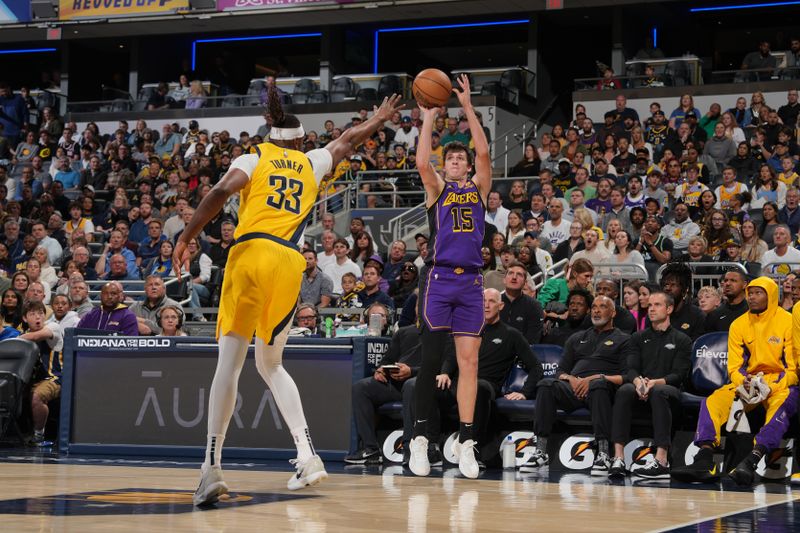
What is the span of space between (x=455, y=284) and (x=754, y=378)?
238 cm

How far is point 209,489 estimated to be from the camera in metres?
5.53

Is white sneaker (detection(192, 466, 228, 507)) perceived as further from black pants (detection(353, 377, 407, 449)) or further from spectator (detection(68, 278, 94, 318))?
spectator (detection(68, 278, 94, 318))

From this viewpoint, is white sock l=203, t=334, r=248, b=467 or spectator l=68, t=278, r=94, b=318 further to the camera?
spectator l=68, t=278, r=94, b=318

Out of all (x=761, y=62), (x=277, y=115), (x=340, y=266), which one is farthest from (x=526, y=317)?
(x=761, y=62)

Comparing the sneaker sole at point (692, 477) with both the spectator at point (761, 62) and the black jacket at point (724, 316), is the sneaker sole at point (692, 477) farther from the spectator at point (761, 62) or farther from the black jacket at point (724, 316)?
the spectator at point (761, 62)

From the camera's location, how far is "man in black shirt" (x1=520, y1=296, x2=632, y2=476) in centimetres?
875

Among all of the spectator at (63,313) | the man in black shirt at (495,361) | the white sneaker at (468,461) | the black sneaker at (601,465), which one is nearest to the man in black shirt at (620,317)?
the man in black shirt at (495,361)

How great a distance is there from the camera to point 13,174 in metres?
24.5

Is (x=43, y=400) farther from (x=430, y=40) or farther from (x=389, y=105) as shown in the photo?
(x=430, y=40)

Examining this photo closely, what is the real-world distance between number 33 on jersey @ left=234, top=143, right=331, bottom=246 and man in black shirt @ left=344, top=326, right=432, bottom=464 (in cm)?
331

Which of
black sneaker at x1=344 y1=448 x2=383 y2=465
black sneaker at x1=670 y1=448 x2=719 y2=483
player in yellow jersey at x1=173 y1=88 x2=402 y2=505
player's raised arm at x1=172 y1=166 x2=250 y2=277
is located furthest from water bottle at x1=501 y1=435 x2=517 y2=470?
player's raised arm at x1=172 y1=166 x2=250 y2=277

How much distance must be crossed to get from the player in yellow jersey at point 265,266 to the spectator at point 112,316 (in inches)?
215

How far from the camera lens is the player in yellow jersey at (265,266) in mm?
6023

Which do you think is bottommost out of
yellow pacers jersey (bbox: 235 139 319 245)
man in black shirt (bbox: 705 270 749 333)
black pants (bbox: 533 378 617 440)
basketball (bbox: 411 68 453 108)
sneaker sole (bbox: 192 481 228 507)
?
sneaker sole (bbox: 192 481 228 507)
